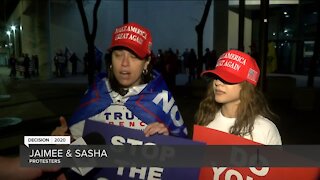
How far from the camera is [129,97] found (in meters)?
2.61

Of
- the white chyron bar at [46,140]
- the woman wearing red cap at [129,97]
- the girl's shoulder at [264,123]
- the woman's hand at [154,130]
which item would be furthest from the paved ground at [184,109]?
the girl's shoulder at [264,123]

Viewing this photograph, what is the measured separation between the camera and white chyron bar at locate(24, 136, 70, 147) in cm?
204

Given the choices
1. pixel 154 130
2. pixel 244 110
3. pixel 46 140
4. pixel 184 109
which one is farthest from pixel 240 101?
pixel 184 109

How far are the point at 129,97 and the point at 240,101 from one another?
0.72m

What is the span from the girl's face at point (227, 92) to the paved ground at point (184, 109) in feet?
14.9

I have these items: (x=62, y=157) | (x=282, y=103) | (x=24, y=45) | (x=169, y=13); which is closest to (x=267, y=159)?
(x=62, y=157)

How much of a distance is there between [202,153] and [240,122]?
48 cm

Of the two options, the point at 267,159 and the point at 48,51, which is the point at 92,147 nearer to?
the point at 267,159

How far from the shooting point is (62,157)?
2.06 meters

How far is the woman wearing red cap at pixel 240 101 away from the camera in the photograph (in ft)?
8.11

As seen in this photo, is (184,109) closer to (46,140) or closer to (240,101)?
(240,101)

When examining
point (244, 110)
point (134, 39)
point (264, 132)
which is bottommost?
point (264, 132)

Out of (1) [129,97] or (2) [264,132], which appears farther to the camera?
(1) [129,97]

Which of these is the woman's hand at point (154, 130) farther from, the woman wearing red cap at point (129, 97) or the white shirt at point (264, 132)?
the white shirt at point (264, 132)
